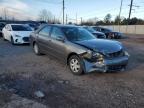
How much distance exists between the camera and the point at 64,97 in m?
4.55

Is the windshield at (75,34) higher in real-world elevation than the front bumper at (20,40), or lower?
higher

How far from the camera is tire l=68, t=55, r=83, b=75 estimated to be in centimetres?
616

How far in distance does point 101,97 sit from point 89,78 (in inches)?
58.9

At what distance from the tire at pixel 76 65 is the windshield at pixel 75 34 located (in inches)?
34.9

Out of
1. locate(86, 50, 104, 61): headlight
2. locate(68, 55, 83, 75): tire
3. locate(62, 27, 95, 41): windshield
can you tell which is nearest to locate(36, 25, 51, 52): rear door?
locate(62, 27, 95, 41): windshield

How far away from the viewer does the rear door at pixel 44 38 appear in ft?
26.7

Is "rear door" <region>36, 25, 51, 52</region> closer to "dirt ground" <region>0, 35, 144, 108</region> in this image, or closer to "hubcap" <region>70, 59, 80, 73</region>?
"dirt ground" <region>0, 35, 144, 108</region>

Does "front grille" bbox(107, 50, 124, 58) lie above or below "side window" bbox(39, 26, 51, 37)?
below

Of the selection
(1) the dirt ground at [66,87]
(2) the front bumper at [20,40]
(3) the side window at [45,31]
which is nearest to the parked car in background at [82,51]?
(3) the side window at [45,31]

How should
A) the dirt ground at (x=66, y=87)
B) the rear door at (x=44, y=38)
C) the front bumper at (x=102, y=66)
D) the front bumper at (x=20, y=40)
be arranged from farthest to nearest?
the front bumper at (x=20, y=40)
the rear door at (x=44, y=38)
the front bumper at (x=102, y=66)
the dirt ground at (x=66, y=87)

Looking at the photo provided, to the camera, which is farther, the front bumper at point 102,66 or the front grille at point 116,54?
the front grille at point 116,54

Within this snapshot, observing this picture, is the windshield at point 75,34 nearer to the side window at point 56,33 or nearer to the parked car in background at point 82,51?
the parked car in background at point 82,51

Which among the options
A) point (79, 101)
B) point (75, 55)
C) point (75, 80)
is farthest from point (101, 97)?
point (75, 55)

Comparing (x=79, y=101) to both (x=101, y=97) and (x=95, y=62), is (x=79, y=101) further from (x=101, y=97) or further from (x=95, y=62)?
(x=95, y=62)
